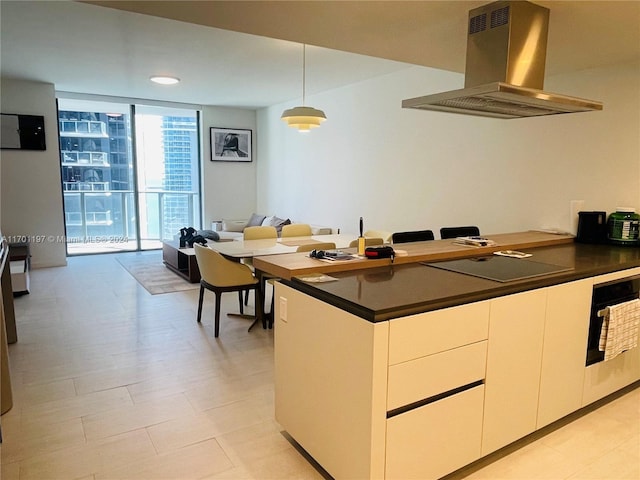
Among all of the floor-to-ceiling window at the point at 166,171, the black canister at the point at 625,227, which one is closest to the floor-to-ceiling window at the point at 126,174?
the floor-to-ceiling window at the point at 166,171

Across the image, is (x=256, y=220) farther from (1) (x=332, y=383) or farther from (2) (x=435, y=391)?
(2) (x=435, y=391)

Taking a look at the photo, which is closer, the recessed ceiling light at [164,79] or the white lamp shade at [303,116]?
the white lamp shade at [303,116]

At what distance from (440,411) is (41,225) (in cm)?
687

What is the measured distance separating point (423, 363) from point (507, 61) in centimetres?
166

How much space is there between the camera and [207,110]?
8.25 metres

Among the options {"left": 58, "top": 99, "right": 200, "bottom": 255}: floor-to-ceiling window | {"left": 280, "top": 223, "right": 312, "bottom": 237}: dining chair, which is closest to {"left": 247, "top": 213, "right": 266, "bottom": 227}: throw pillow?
{"left": 58, "top": 99, "right": 200, "bottom": 255}: floor-to-ceiling window

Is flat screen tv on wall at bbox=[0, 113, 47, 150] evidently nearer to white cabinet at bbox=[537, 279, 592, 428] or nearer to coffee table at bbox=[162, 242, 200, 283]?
coffee table at bbox=[162, 242, 200, 283]

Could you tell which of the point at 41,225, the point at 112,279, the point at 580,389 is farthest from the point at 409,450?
the point at 41,225

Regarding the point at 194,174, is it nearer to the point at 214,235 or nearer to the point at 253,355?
the point at 214,235

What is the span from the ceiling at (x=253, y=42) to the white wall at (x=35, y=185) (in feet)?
1.16

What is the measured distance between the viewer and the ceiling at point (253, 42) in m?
2.32

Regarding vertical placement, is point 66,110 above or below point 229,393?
above

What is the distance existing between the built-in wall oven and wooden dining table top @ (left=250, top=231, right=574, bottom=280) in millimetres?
646

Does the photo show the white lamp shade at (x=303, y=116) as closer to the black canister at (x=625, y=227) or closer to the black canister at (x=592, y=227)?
the black canister at (x=592, y=227)
